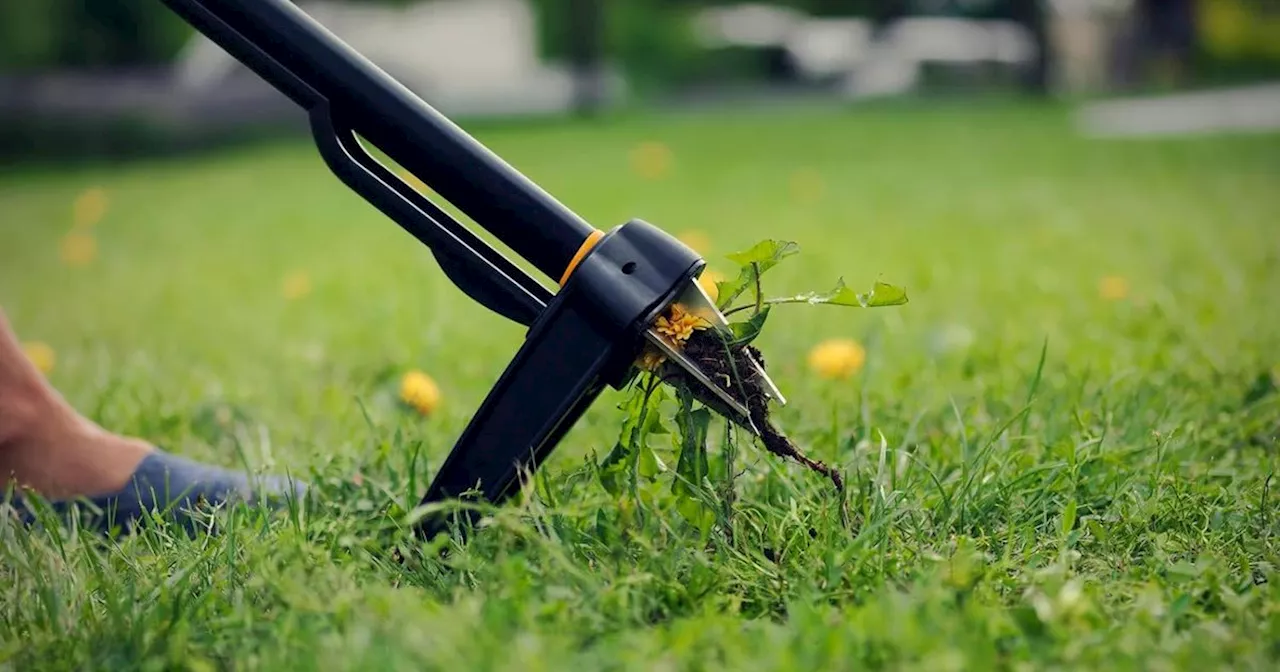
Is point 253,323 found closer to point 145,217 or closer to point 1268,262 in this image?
point 1268,262

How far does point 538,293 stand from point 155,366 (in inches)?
72.9

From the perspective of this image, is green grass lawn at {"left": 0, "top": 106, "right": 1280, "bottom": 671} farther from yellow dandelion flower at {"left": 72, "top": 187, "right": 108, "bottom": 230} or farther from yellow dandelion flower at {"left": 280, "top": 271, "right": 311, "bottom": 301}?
yellow dandelion flower at {"left": 72, "top": 187, "right": 108, "bottom": 230}

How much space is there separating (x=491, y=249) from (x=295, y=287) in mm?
2530

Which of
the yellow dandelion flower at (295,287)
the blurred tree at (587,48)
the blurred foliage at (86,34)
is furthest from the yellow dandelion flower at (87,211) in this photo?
the blurred tree at (587,48)

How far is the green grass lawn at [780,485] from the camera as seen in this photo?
4.12 ft

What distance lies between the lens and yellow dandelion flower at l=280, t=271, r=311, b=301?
3.84 metres

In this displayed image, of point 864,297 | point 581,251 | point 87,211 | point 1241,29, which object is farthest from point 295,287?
point 1241,29

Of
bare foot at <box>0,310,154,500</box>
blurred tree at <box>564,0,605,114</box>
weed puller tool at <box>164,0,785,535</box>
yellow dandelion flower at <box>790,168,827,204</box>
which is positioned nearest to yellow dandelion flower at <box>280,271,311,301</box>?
bare foot at <box>0,310,154,500</box>

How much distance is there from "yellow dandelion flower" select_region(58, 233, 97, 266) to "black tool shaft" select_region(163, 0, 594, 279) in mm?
3961

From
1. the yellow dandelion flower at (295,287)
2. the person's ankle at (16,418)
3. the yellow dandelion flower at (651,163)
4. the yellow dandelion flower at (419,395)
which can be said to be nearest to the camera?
the person's ankle at (16,418)

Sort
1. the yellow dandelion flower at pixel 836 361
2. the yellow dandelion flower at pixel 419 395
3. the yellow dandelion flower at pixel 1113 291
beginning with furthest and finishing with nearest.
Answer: the yellow dandelion flower at pixel 1113 291, the yellow dandelion flower at pixel 836 361, the yellow dandelion flower at pixel 419 395

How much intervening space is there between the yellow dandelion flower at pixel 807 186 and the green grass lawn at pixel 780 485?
1863 mm

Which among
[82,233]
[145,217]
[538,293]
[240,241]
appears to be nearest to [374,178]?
[538,293]

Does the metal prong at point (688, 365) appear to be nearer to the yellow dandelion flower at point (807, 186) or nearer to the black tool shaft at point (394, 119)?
the black tool shaft at point (394, 119)
